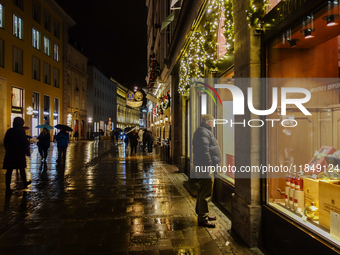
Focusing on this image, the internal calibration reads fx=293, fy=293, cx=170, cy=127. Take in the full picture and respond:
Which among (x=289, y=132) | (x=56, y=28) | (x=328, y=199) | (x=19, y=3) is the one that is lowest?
(x=328, y=199)

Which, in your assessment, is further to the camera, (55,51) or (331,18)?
(55,51)

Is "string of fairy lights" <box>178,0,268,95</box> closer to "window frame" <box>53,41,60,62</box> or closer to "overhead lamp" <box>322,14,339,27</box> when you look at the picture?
"overhead lamp" <box>322,14,339,27</box>

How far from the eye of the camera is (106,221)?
5684mm

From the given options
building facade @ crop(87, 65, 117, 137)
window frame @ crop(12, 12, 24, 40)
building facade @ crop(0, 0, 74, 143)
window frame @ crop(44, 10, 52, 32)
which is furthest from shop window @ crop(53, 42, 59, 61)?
building facade @ crop(87, 65, 117, 137)

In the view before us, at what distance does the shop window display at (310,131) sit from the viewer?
3.49m

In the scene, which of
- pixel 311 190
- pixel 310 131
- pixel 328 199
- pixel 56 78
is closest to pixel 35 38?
pixel 56 78

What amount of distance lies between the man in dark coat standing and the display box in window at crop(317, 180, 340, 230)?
84.4 inches

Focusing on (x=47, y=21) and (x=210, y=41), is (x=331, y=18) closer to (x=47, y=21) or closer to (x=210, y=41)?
(x=210, y=41)

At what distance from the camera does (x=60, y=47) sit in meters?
43.9

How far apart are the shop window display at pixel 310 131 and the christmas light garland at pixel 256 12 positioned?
39 centimetres

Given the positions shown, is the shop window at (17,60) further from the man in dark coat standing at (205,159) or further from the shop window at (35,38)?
the man in dark coat standing at (205,159)

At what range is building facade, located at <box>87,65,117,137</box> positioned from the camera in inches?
2482

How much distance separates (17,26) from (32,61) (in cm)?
466

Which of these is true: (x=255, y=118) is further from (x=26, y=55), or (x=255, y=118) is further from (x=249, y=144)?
(x=26, y=55)
